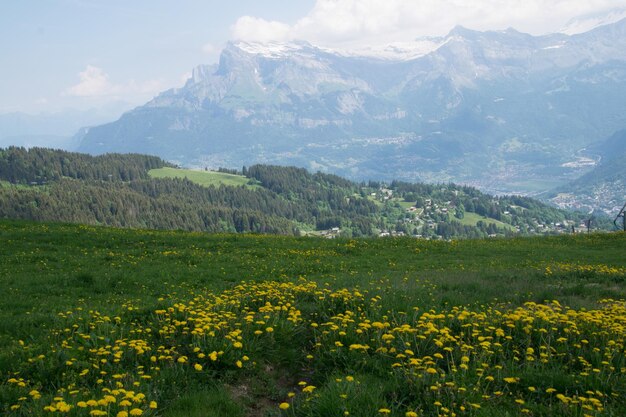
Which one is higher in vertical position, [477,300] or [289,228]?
Answer: [477,300]

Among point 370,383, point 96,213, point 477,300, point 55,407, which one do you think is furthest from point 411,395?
point 96,213

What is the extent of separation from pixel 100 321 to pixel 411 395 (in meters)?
6.91

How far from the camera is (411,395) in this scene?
7145 mm

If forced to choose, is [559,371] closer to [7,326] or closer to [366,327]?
[366,327]

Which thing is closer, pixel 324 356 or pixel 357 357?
pixel 357 357

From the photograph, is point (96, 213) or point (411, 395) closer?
point (411, 395)

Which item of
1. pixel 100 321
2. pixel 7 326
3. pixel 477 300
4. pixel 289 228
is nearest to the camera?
pixel 100 321

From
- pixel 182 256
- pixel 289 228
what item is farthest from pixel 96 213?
pixel 182 256

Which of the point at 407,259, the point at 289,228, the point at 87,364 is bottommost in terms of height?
the point at 289,228

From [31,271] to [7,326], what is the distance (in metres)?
10.8

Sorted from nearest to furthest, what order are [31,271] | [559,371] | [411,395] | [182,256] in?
1. [411,395]
2. [559,371]
3. [31,271]
4. [182,256]

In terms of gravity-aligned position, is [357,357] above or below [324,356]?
above

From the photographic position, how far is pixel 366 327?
9.20 m

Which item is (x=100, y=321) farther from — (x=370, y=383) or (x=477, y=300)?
(x=477, y=300)
